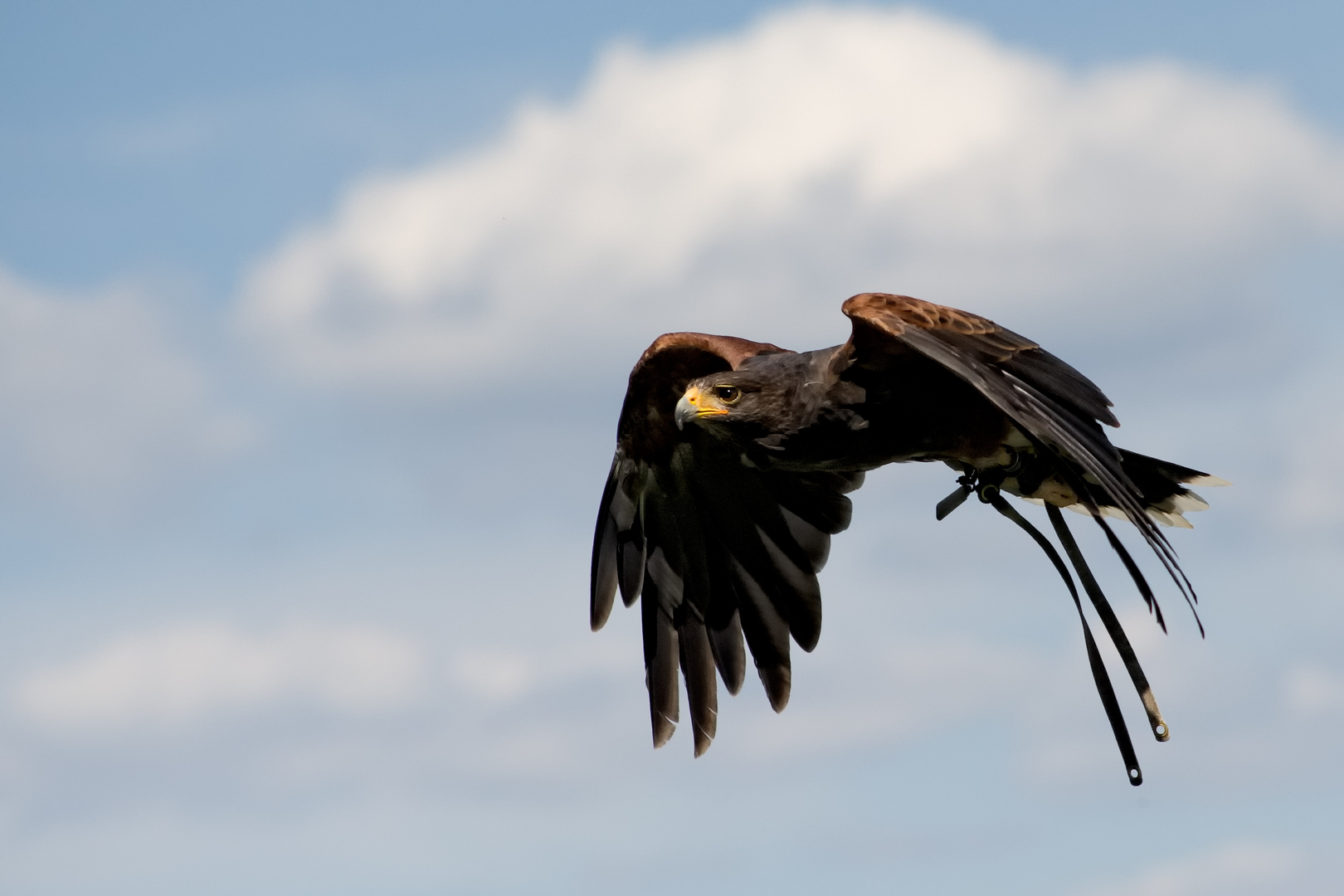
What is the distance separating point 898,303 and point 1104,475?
122cm

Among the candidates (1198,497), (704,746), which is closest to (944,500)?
(1198,497)

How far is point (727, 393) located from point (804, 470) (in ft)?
1.62

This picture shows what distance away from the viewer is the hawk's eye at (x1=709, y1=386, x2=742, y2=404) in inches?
292

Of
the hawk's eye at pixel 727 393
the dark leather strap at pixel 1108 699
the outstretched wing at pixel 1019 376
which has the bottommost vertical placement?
the dark leather strap at pixel 1108 699

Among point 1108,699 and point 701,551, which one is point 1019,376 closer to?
point 1108,699

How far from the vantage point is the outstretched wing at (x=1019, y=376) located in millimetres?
6195

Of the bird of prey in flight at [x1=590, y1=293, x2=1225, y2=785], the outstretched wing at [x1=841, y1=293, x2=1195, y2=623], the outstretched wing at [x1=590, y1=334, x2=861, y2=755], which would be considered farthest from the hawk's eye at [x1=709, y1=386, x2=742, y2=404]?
the outstretched wing at [x1=590, y1=334, x2=861, y2=755]

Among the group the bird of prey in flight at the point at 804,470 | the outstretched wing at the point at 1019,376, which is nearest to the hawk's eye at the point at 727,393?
the bird of prey in flight at the point at 804,470

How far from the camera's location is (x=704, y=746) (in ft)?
29.0

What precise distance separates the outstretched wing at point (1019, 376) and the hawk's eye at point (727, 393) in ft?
1.83

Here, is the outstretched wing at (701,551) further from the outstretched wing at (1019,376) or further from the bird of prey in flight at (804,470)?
the outstretched wing at (1019,376)

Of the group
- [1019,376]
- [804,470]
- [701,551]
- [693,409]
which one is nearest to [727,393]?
[693,409]

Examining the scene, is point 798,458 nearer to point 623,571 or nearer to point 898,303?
point 898,303

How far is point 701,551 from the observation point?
9266 mm
